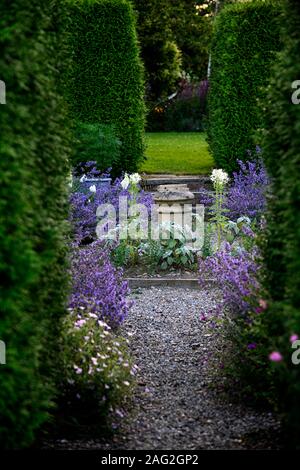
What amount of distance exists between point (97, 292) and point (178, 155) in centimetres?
984

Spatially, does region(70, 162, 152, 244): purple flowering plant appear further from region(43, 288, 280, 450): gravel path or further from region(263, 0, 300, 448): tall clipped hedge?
region(263, 0, 300, 448): tall clipped hedge

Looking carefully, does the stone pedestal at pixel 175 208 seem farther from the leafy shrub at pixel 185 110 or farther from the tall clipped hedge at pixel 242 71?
the leafy shrub at pixel 185 110

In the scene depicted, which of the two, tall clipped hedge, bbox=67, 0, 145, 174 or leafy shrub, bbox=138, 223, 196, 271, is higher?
tall clipped hedge, bbox=67, 0, 145, 174

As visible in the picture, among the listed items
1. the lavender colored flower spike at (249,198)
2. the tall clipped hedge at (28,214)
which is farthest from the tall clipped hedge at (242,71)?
Answer: the tall clipped hedge at (28,214)

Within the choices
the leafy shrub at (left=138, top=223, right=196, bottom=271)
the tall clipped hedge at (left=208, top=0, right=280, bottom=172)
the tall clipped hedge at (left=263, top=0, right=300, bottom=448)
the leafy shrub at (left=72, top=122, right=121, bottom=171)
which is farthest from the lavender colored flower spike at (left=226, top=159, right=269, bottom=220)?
the tall clipped hedge at (left=263, top=0, right=300, bottom=448)

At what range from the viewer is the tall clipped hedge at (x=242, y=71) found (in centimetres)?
1082


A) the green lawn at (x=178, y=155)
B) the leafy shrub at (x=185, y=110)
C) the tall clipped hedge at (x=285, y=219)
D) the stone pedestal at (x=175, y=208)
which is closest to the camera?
the tall clipped hedge at (x=285, y=219)

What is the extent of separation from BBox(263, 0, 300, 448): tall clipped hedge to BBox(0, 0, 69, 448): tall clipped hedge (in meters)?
0.99

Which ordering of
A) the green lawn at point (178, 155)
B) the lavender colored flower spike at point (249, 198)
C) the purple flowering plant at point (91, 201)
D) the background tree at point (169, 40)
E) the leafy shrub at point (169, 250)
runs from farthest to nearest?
the background tree at point (169, 40)
the green lawn at point (178, 155)
the lavender colored flower spike at point (249, 198)
the purple flowering plant at point (91, 201)
the leafy shrub at point (169, 250)

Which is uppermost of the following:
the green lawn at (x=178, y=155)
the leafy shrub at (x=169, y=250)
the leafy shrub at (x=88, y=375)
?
the green lawn at (x=178, y=155)

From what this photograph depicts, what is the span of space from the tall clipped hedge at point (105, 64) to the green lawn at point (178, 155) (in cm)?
99

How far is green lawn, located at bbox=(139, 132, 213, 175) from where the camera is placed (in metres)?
12.8

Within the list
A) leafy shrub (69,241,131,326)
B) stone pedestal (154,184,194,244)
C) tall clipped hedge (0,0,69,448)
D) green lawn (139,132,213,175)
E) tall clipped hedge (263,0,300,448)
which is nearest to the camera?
tall clipped hedge (0,0,69,448)
